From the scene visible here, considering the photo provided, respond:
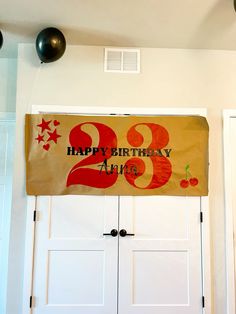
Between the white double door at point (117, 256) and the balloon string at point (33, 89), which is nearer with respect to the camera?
the white double door at point (117, 256)

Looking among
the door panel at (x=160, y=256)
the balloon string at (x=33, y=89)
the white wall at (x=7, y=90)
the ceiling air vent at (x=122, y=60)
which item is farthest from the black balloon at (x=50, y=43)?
the door panel at (x=160, y=256)

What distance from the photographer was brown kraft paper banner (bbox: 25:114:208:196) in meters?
2.68

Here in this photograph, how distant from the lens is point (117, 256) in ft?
8.64

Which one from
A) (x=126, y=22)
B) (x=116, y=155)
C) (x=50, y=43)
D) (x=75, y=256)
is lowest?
(x=75, y=256)

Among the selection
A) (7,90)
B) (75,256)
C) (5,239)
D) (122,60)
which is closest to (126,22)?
(122,60)

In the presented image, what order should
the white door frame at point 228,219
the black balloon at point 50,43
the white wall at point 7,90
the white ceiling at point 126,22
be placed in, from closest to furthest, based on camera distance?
the white ceiling at point 126,22 → the black balloon at point 50,43 → the white door frame at point 228,219 → the white wall at point 7,90

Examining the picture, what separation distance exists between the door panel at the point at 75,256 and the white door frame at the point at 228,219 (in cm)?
103

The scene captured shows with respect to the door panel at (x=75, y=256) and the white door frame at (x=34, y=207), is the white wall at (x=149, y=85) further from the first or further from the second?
the door panel at (x=75, y=256)

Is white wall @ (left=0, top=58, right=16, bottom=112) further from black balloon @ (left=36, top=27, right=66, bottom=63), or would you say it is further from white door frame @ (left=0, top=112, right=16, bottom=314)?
black balloon @ (left=36, top=27, right=66, bottom=63)

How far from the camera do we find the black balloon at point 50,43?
2506 millimetres

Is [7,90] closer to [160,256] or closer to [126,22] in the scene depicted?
[126,22]

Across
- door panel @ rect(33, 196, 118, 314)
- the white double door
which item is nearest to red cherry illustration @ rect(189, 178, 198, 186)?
the white double door

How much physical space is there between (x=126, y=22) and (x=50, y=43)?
67 cm

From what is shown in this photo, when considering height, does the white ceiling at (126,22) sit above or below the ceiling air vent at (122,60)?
above
